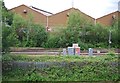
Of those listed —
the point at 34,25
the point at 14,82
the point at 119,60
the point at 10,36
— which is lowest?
the point at 14,82

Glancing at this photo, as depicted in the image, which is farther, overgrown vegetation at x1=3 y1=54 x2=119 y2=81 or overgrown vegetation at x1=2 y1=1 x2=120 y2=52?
overgrown vegetation at x1=2 y1=1 x2=120 y2=52

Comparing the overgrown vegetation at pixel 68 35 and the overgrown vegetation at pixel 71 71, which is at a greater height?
the overgrown vegetation at pixel 68 35

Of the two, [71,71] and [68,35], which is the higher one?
[68,35]

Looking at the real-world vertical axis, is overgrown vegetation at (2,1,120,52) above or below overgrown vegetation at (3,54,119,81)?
above

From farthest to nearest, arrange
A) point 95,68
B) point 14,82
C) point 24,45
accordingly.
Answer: point 24,45, point 95,68, point 14,82

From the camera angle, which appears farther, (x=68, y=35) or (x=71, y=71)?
(x=68, y=35)

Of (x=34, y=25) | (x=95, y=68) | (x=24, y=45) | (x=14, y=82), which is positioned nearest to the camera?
(x=14, y=82)

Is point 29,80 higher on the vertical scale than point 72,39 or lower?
lower

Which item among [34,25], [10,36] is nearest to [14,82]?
[10,36]

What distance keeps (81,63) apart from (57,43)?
994cm

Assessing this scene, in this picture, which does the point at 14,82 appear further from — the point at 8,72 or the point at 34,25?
the point at 34,25

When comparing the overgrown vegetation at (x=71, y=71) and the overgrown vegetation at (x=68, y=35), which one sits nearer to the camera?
the overgrown vegetation at (x=71, y=71)

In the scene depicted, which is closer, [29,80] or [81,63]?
[29,80]

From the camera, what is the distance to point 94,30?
18.9 meters
